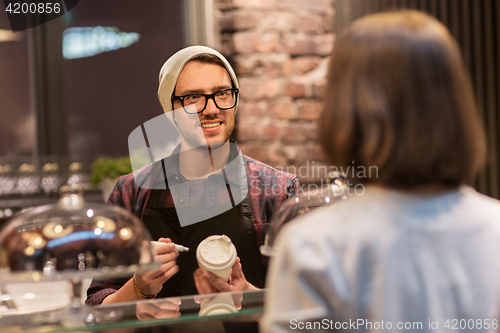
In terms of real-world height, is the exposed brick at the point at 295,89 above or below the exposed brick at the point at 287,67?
below

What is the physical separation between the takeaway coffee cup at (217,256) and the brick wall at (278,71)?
1072mm

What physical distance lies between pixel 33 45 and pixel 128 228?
2.02m

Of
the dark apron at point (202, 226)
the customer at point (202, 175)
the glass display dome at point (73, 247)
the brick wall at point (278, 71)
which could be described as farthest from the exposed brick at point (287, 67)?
the glass display dome at point (73, 247)

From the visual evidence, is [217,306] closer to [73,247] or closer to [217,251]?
[217,251]

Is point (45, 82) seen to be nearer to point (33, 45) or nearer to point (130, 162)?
point (33, 45)

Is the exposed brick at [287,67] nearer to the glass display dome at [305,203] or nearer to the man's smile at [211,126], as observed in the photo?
the man's smile at [211,126]

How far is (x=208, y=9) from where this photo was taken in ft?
6.39

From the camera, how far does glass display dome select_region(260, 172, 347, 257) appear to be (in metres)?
0.82

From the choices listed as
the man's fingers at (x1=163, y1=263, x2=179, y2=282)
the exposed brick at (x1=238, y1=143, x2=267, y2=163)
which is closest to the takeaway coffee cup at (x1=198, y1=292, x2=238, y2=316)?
the man's fingers at (x1=163, y1=263, x2=179, y2=282)

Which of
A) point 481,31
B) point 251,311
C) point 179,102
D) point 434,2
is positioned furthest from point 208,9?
point 251,311

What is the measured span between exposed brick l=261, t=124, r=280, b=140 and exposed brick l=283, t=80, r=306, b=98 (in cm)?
14

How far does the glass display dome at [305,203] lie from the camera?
2.69 feet

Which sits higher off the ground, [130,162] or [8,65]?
[8,65]

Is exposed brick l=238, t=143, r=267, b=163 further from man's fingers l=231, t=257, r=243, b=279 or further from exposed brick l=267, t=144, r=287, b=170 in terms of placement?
man's fingers l=231, t=257, r=243, b=279
